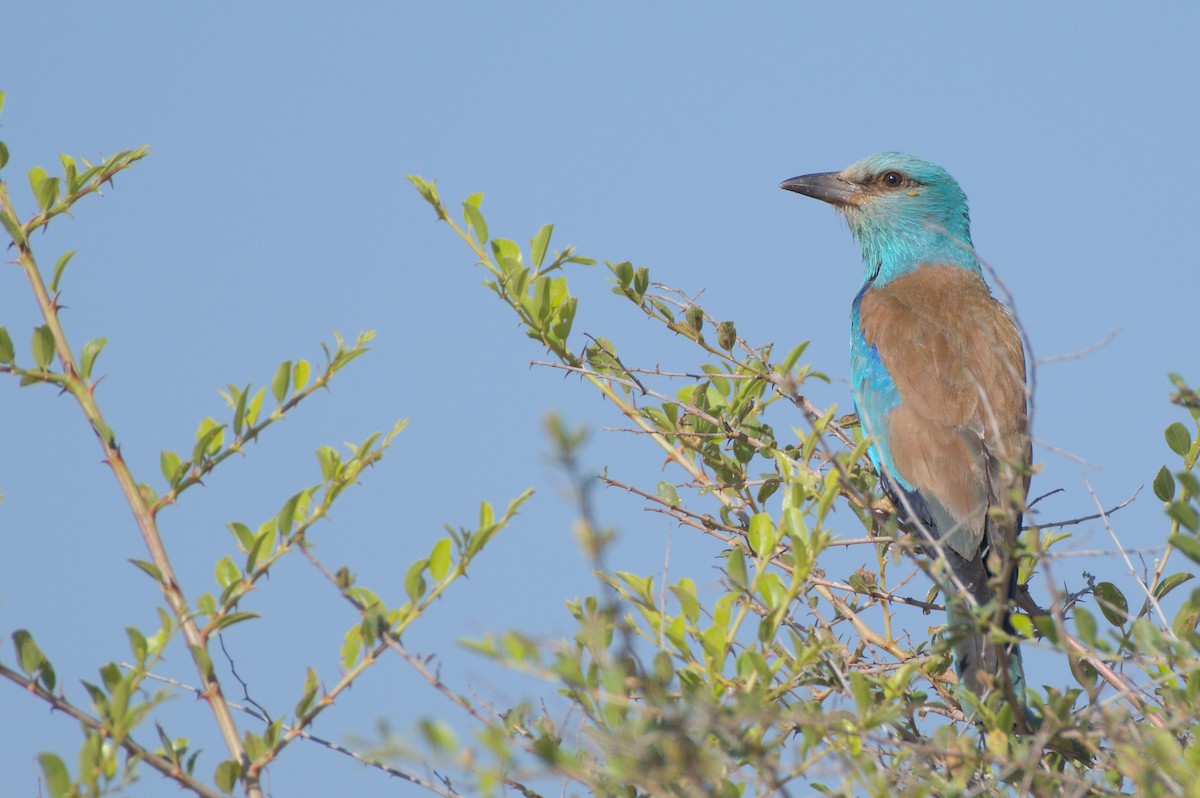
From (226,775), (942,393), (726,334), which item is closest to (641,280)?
(726,334)

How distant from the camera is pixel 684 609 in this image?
2.18 metres

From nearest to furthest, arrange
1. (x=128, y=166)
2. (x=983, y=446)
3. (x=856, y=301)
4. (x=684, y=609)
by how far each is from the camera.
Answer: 1. (x=684, y=609)
2. (x=128, y=166)
3. (x=983, y=446)
4. (x=856, y=301)

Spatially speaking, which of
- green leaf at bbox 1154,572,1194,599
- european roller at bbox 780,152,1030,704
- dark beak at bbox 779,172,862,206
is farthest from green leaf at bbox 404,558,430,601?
dark beak at bbox 779,172,862,206

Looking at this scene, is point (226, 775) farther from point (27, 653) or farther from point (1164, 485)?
point (1164, 485)

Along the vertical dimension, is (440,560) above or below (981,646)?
below

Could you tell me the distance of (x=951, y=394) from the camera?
14.3 ft

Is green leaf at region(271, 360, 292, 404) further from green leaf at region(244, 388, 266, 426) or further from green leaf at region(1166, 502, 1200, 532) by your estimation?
green leaf at region(1166, 502, 1200, 532)

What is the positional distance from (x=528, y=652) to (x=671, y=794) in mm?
278

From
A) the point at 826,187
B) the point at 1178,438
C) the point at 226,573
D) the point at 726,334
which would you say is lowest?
the point at 226,573

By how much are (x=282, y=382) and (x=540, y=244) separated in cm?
116

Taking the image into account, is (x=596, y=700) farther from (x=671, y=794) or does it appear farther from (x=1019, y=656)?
(x=1019, y=656)

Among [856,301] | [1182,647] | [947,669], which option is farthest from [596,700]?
[856,301]

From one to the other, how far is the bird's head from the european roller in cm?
1

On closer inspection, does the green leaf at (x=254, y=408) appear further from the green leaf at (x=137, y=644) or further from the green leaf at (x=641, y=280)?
the green leaf at (x=641, y=280)
